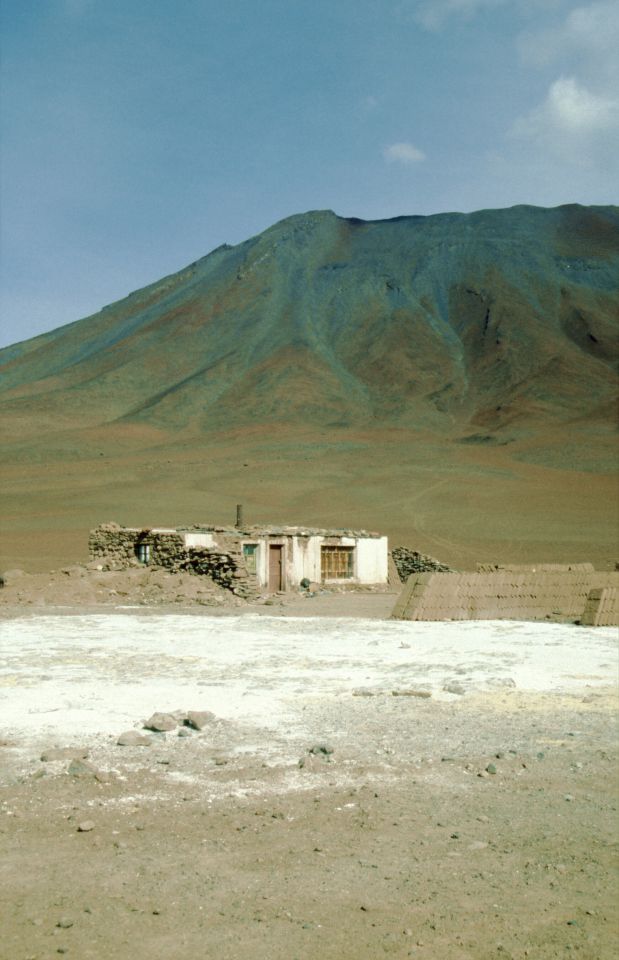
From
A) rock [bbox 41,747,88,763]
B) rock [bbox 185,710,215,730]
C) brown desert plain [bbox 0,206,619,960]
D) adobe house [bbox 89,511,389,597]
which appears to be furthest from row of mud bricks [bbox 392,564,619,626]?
rock [bbox 41,747,88,763]

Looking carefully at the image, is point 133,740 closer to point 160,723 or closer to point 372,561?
point 160,723

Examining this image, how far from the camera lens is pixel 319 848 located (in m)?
5.86

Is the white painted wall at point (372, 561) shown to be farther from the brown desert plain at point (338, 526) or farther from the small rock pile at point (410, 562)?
the brown desert plain at point (338, 526)

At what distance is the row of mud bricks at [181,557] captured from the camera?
25.0 meters

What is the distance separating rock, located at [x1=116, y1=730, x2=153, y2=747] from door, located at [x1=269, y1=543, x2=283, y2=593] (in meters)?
21.2

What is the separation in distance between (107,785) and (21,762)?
0.88m

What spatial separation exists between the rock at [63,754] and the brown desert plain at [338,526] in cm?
5

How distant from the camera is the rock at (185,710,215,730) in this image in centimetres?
870

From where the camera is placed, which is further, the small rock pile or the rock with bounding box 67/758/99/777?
the small rock pile

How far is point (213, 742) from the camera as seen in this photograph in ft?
27.2

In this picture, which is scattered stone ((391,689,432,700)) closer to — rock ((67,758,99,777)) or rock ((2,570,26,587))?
rock ((67,758,99,777))

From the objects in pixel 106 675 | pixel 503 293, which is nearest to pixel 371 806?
pixel 106 675

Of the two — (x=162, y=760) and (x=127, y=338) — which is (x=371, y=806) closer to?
Answer: (x=162, y=760)

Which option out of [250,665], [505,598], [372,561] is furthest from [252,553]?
[250,665]
